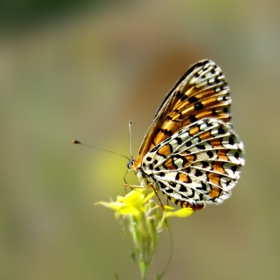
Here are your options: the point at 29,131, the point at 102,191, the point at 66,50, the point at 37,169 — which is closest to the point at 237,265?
the point at 102,191

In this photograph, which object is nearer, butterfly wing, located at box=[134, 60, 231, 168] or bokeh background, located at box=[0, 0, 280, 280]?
butterfly wing, located at box=[134, 60, 231, 168]

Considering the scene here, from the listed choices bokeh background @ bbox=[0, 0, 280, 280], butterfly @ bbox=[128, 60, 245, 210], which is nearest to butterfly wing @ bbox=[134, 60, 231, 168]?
butterfly @ bbox=[128, 60, 245, 210]

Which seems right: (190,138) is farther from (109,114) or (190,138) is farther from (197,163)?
(109,114)

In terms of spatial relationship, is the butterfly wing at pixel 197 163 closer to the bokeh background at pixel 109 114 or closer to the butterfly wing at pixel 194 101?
the butterfly wing at pixel 194 101

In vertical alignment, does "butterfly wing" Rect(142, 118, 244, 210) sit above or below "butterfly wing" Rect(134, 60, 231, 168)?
below

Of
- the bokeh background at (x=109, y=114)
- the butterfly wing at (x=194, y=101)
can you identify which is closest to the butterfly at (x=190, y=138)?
the butterfly wing at (x=194, y=101)

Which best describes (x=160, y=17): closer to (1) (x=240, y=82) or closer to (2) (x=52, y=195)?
(1) (x=240, y=82)

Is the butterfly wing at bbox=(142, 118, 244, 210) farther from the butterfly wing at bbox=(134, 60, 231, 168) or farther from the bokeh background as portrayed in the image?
the bokeh background
